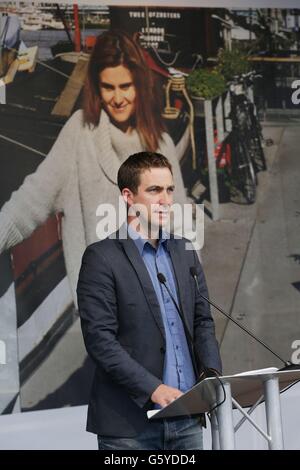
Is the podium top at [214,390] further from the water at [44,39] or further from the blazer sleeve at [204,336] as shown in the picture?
the water at [44,39]

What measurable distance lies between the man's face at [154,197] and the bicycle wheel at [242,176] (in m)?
2.15

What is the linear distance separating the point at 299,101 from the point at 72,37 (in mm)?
1156

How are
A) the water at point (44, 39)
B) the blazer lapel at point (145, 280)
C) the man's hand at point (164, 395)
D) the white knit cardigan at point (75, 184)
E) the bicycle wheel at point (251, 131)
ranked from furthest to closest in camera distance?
the bicycle wheel at point (251, 131), the white knit cardigan at point (75, 184), the water at point (44, 39), the blazer lapel at point (145, 280), the man's hand at point (164, 395)

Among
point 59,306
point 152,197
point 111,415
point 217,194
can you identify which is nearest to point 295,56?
point 217,194

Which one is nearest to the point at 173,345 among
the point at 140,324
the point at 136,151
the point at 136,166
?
the point at 140,324

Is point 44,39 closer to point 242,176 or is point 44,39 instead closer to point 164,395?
point 242,176

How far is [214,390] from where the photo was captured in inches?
101

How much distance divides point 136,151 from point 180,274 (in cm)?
201

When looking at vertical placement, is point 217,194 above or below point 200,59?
below

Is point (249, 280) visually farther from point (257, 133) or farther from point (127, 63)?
point (127, 63)

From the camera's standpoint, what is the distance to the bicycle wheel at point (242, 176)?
194 inches

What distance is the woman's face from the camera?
4.73m

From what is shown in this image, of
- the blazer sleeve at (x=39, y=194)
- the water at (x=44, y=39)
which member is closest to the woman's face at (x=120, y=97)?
the blazer sleeve at (x=39, y=194)

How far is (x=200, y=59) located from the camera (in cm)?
477
